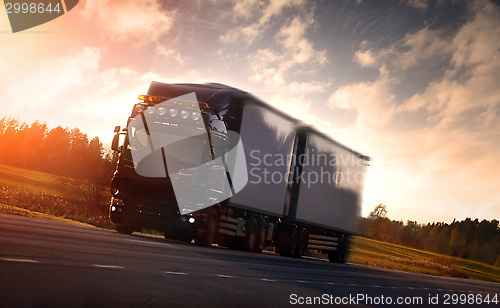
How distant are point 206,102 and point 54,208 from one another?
14061 millimetres

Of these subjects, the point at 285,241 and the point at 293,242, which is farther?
the point at 293,242

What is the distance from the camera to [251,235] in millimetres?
21422

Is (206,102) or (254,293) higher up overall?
(206,102)

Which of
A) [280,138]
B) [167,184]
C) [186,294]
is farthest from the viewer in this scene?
[280,138]

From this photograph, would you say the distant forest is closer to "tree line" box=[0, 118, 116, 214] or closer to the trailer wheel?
"tree line" box=[0, 118, 116, 214]

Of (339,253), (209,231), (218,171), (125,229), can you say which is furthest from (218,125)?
(339,253)

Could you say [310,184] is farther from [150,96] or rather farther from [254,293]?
[254,293]

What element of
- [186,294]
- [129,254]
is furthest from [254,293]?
[129,254]

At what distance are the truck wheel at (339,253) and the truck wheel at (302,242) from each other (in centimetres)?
345

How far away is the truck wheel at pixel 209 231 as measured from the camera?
18469mm

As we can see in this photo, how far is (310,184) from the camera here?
2489 centimetres

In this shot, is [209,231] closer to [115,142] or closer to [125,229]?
[125,229]

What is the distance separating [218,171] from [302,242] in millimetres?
8097

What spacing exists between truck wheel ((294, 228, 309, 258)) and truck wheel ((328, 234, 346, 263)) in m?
3.45
